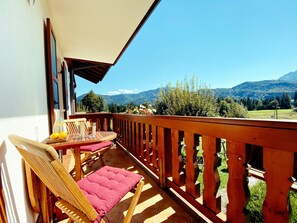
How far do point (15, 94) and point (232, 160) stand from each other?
148cm

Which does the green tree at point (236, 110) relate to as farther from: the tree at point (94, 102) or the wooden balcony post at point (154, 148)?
the tree at point (94, 102)

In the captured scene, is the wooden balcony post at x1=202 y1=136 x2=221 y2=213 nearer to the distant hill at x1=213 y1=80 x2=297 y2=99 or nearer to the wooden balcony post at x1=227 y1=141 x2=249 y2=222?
the wooden balcony post at x1=227 y1=141 x2=249 y2=222

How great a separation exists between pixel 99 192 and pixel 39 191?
1.92ft

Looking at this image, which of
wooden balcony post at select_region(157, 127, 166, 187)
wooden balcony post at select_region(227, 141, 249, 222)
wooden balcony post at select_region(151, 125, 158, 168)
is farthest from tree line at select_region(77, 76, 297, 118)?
wooden balcony post at select_region(227, 141, 249, 222)

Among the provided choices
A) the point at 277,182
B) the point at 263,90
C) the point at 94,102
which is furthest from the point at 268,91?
the point at 94,102

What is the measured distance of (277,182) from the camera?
0.94 m

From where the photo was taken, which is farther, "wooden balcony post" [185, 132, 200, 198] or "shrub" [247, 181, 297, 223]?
"shrub" [247, 181, 297, 223]

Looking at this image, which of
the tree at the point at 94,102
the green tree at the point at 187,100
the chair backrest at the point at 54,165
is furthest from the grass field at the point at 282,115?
the tree at the point at 94,102

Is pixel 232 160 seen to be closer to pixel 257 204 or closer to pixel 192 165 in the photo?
pixel 192 165

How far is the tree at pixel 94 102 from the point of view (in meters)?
16.8

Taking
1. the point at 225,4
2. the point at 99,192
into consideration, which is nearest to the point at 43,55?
the point at 99,192

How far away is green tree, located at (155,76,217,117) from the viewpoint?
5.59 meters

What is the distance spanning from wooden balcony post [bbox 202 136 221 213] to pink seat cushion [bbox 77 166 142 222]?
1.84ft

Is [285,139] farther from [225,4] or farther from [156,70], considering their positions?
[156,70]
